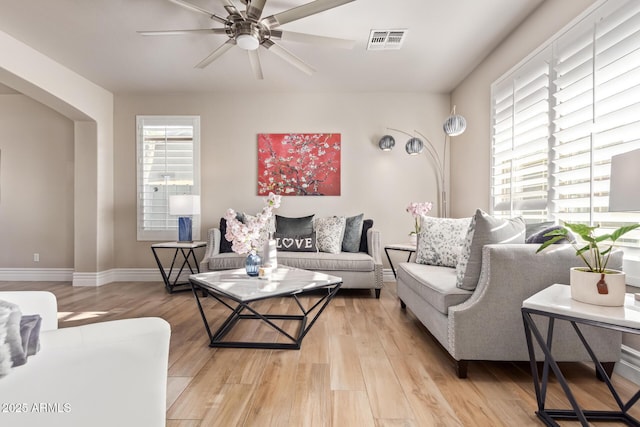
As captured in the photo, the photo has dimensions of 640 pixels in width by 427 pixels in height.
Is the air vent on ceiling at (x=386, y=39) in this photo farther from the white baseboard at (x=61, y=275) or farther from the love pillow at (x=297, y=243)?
the white baseboard at (x=61, y=275)

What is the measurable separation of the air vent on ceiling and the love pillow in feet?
7.32

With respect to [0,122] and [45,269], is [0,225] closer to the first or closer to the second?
[45,269]

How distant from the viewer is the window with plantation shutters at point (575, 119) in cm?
197

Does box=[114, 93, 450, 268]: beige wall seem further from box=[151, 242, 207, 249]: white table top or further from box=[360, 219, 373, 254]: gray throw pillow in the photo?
box=[151, 242, 207, 249]: white table top

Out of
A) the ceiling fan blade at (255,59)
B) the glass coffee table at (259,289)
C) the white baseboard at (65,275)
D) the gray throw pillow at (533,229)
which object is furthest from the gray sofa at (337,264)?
the ceiling fan blade at (255,59)

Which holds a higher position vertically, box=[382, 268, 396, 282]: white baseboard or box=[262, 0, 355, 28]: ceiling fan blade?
box=[262, 0, 355, 28]: ceiling fan blade

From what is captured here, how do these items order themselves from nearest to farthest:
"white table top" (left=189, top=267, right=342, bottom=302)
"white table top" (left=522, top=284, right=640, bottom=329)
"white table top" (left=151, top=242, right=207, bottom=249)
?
"white table top" (left=522, top=284, right=640, bottom=329) < "white table top" (left=189, top=267, right=342, bottom=302) < "white table top" (left=151, top=242, right=207, bottom=249)

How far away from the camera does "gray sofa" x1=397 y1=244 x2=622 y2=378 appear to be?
1808mm

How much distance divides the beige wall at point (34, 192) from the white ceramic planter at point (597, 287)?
571 cm

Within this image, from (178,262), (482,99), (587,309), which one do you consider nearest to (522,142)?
(482,99)

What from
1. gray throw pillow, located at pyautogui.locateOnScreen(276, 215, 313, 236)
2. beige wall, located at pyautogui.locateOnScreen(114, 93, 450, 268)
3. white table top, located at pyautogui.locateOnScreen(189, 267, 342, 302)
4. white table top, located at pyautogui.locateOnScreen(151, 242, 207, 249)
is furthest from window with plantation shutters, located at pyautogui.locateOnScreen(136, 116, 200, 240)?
white table top, located at pyautogui.locateOnScreen(189, 267, 342, 302)

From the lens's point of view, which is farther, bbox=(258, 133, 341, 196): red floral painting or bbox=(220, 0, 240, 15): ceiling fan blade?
bbox=(258, 133, 341, 196): red floral painting

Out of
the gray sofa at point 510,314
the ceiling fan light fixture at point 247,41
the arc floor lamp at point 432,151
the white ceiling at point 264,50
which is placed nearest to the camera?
the gray sofa at point 510,314

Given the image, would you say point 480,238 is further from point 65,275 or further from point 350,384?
point 65,275
